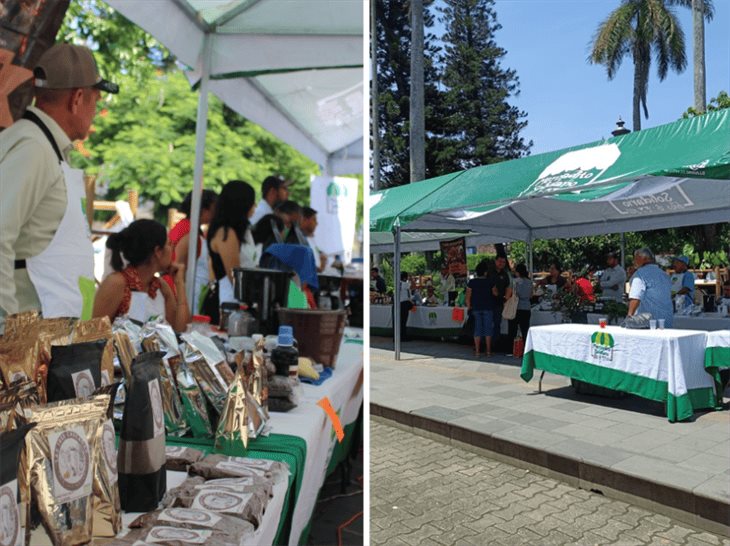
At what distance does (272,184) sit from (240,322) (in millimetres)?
439

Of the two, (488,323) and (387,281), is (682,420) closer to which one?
(488,323)

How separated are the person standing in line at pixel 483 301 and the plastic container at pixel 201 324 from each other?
6.66 meters

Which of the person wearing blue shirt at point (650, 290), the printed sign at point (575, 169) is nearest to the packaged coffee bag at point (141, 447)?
the person wearing blue shirt at point (650, 290)

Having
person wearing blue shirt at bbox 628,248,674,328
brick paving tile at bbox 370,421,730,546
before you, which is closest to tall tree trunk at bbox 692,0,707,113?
person wearing blue shirt at bbox 628,248,674,328

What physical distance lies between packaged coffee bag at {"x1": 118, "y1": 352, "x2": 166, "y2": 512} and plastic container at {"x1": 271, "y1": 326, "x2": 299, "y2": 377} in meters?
0.62

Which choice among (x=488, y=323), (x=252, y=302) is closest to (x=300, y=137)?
(x=252, y=302)

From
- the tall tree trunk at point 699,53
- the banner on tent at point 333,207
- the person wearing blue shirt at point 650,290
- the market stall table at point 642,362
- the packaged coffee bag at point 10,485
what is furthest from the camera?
the tall tree trunk at point 699,53

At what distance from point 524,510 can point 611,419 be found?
69.5 inches

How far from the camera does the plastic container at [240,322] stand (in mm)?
2006

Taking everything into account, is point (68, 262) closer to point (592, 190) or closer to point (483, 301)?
point (592, 190)

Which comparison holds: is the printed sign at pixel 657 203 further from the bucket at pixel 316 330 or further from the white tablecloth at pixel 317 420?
the bucket at pixel 316 330

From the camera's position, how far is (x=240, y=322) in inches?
79.7

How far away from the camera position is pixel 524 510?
3502mm

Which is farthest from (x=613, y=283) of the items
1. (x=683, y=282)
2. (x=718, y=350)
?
(x=718, y=350)
